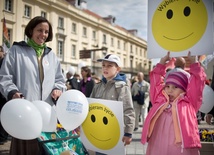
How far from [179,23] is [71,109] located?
132 cm

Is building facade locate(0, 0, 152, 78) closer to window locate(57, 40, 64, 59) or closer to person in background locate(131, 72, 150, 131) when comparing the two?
window locate(57, 40, 64, 59)

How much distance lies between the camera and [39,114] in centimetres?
238

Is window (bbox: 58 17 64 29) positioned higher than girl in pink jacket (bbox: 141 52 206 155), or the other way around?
window (bbox: 58 17 64 29)

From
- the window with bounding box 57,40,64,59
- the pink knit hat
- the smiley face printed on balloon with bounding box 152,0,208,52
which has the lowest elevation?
the pink knit hat

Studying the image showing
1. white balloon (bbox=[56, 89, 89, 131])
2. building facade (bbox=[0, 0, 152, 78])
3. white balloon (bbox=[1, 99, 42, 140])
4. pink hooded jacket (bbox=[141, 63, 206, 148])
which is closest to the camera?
white balloon (bbox=[1, 99, 42, 140])

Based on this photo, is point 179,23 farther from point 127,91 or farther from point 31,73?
point 31,73

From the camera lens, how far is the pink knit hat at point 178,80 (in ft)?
8.66

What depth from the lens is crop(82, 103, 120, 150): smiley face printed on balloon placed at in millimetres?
2691

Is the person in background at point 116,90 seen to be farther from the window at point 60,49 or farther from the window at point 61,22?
the window at point 61,22

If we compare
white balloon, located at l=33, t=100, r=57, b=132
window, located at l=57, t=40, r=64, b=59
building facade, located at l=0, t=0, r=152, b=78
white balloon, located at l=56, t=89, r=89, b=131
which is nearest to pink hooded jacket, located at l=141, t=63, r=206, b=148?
white balloon, located at l=56, t=89, r=89, b=131

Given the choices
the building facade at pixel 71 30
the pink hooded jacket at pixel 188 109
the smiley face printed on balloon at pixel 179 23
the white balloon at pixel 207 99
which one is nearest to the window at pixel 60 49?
the building facade at pixel 71 30

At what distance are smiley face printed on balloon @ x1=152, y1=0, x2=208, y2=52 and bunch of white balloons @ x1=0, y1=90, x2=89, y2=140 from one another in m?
1.02

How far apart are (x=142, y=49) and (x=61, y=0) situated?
3287cm

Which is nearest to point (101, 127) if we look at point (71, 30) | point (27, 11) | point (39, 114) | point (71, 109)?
point (71, 109)
